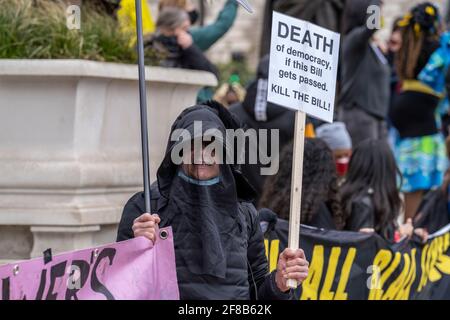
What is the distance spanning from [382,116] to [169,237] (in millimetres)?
5763

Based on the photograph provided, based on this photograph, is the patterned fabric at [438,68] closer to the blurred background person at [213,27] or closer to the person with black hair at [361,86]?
the person with black hair at [361,86]

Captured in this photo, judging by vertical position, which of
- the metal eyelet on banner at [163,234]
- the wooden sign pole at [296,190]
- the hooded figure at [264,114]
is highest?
the hooded figure at [264,114]

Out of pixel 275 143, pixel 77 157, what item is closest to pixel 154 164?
pixel 77 157

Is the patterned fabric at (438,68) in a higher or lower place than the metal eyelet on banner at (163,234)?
higher

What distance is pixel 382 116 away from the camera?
9453 mm

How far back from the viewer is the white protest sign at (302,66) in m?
4.23

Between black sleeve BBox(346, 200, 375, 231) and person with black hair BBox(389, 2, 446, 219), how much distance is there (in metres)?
3.02

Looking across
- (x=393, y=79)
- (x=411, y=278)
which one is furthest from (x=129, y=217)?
(x=393, y=79)

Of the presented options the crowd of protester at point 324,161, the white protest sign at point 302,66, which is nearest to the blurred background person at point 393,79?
the crowd of protester at point 324,161

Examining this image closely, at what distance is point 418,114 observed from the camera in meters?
9.74

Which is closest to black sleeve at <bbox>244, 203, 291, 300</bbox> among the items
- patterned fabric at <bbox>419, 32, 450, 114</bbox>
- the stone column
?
the stone column

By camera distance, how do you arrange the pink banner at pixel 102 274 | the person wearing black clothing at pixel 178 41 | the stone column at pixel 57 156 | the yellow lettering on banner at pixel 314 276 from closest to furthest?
the pink banner at pixel 102 274 → the stone column at pixel 57 156 → the yellow lettering on banner at pixel 314 276 → the person wearing black clothing at pixel 178 41

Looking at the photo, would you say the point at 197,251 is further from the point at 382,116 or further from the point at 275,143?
the point at 382,116

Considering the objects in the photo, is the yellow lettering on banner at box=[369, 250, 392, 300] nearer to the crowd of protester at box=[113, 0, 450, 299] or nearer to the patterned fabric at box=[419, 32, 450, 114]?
Answer: the crowd of protester at box=[113, 0, 450, 299]
